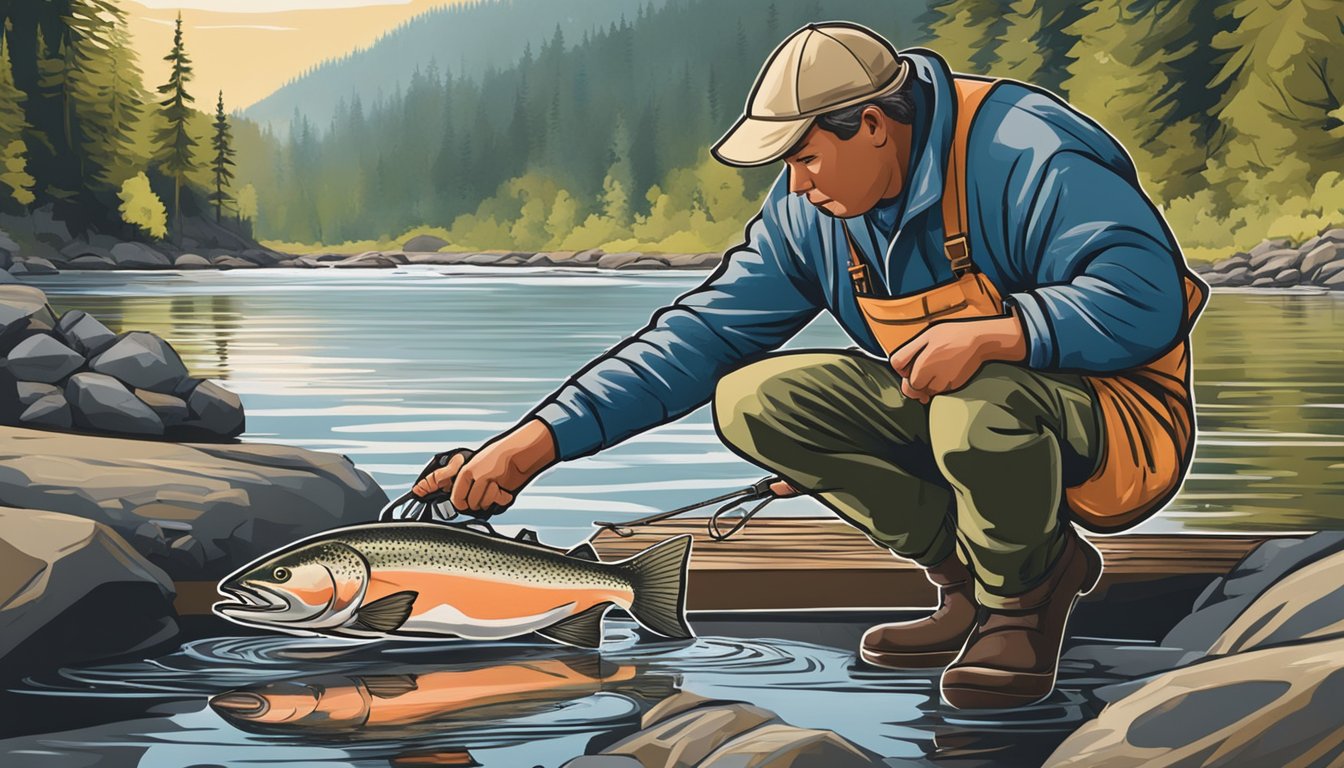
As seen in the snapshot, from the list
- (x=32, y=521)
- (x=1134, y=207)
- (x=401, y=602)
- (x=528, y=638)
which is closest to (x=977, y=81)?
(x=1134, y=207)

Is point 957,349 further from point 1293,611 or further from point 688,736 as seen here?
point 1293,611

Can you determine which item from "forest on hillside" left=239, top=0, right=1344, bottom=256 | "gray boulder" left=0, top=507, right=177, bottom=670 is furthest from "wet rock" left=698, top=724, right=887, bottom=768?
"forest on hillside" left=239, top=0, right=1344, bottom=256

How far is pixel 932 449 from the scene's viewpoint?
126 inches

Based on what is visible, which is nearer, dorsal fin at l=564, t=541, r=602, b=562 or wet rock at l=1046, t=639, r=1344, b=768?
wet rock at l=1046, t=639, r=1344, b=768

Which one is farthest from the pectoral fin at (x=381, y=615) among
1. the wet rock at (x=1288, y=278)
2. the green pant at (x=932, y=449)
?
the wet rock at (x=1288, y=278)

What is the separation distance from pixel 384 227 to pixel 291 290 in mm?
41195

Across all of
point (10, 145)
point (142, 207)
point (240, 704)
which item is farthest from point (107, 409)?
point (142, 207)

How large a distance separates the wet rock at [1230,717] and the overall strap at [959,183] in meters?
0.92

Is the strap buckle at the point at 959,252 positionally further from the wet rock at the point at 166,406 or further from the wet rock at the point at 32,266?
the wet rock at the point at 32,266

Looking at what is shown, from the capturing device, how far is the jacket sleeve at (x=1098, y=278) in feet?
9.38

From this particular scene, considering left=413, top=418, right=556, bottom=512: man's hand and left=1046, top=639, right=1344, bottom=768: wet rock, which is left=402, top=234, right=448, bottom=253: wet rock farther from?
left=1046, top=639, right=1344, bottom=768: wet rock

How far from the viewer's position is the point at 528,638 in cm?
405

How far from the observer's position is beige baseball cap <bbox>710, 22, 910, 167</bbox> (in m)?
2.89

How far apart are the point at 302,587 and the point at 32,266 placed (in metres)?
39.1
